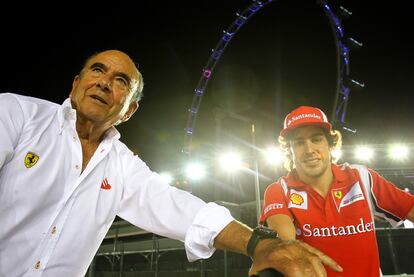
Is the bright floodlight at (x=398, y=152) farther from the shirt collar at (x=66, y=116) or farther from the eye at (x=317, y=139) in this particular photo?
the shirt collar at (x=66, y=116)

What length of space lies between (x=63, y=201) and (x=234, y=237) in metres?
1.07

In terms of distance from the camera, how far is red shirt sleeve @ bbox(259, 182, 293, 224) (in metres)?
2.60

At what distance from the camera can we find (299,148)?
2791 mm

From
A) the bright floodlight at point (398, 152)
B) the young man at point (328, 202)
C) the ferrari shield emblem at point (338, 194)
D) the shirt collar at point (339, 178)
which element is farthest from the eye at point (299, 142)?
the bright floodlight at point (398, 152)

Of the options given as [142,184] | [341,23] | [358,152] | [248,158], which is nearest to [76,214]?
[142,184]

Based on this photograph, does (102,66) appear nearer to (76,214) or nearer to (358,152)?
(76,214)

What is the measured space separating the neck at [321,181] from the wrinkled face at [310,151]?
3 centimetres

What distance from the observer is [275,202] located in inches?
105

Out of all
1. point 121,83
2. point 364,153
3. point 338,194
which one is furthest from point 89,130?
point 364,153

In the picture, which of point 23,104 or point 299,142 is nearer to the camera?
point 23,104

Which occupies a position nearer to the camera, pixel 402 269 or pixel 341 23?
pixel 402 269

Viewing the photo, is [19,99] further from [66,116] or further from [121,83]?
[121,83]

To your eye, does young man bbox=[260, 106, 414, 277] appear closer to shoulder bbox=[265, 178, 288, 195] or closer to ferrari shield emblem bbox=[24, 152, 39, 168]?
shoulder bbox=[265, 178, 288, 195]

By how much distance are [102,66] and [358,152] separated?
12.5 metres
